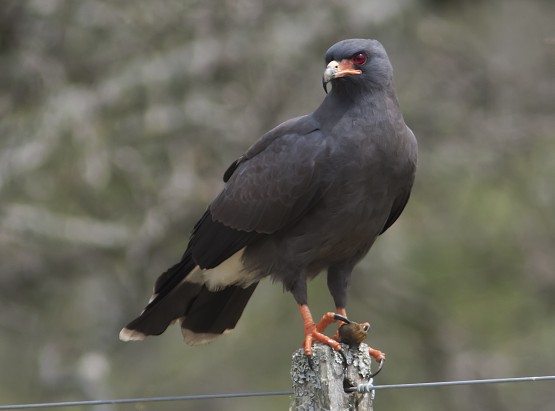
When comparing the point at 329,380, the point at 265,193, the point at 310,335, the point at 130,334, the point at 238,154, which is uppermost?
the point at 238,154

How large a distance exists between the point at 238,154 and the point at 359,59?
3.16 meters

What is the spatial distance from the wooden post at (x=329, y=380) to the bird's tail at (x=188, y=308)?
5.11 ft

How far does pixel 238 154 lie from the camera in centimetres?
841

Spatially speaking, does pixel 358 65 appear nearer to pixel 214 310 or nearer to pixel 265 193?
pixel 265 193

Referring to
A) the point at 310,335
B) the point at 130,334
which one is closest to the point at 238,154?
the point at 130,334

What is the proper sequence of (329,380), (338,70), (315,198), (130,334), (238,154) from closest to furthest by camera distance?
(329,380), (315,198), (338,70), (130,334), (238,154)

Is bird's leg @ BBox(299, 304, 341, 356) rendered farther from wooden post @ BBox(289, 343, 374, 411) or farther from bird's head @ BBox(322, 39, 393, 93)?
bird's head @ BBox(322, 39, 393, 93)

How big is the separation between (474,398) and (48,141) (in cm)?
407

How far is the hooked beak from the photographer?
17.1 feet

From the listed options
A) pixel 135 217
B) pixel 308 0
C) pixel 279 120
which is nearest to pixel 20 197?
pixel 135 217

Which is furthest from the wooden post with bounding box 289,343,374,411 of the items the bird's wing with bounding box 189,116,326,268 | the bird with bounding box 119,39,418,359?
the bird's wing with bounding box 189,116,326,268

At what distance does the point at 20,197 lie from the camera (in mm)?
8727

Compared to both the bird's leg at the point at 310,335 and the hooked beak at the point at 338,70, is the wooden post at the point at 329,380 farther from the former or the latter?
the hooked beak at the point at 338,70

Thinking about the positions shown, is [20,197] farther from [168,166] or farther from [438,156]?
[438,156]
